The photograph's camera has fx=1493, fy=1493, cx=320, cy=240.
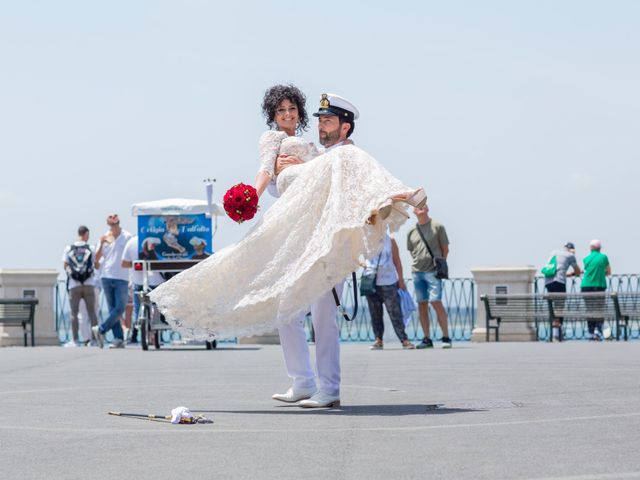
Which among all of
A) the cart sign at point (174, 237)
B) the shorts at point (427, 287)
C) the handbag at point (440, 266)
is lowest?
the shorts at point (427, 287)

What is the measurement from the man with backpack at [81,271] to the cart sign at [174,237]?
3.11m

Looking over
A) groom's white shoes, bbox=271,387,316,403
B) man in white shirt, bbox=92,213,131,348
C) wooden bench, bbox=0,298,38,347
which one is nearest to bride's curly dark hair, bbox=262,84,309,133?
groom's white shoes, bbox=271,387,316,403

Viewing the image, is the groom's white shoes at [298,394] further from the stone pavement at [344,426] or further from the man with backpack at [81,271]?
the man with backpack at [81,271]

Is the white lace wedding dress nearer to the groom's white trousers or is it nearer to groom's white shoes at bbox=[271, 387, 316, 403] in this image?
the groom's white trousers

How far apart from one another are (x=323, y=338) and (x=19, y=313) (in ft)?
57.2

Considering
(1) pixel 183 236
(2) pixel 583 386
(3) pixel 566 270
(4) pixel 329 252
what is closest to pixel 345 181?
(4) pixel 329 252

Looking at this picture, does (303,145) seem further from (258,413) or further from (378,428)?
(378,428)

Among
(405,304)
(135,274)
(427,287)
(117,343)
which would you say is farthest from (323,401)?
(117,343)

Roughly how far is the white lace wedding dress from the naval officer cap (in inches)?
15.5

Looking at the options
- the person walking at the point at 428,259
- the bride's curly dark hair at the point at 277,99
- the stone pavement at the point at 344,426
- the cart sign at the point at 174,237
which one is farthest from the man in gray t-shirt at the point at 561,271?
the bride's curly dark hair at the point at 277,99

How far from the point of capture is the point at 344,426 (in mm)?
8328

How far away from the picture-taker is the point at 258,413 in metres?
9.42

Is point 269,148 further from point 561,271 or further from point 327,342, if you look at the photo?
point 561,271

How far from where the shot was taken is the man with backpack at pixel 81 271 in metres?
25.0
